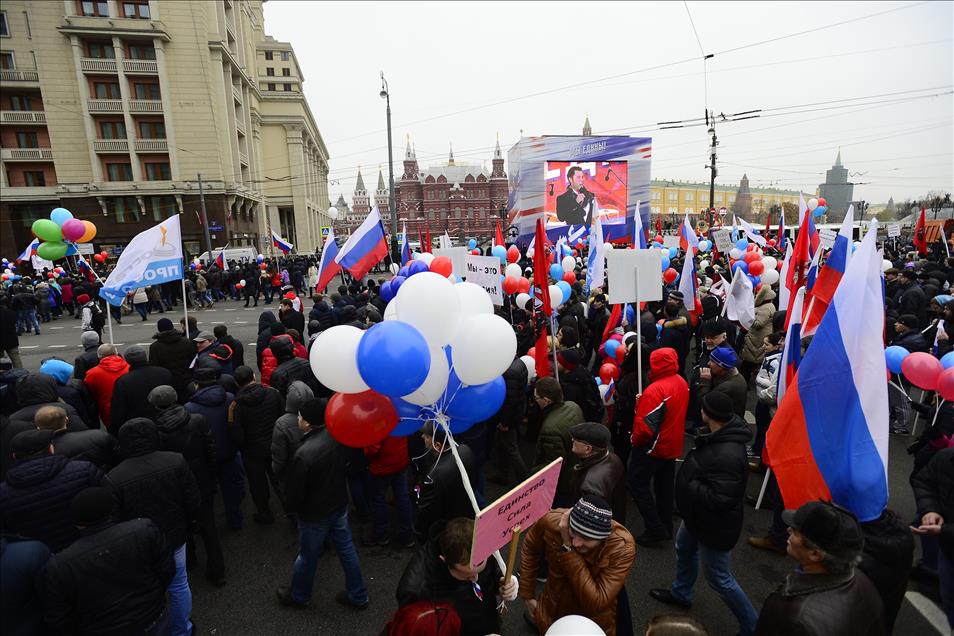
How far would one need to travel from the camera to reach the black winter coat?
A: 264 cm

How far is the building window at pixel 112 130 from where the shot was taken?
3219cm

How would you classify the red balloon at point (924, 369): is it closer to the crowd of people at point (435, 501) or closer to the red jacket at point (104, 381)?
the crowd of people at point (435, 501)

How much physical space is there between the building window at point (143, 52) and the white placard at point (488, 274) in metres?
37.9

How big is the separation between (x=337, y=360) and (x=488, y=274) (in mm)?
3907

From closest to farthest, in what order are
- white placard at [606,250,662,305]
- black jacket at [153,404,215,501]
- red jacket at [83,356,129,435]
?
black jacket at [153,404,215,501] → white placard at [606,250,662,305] → red jacket at [83,356,129,435]

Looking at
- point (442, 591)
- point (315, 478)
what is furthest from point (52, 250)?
point (442, 591)

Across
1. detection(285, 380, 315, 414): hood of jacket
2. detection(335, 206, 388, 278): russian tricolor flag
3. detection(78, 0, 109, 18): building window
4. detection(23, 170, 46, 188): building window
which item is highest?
detection(78, 0, 109, 18): building window

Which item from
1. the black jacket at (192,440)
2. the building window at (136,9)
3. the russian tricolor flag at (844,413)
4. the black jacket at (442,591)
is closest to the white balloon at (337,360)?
the black jacket at (442,591)

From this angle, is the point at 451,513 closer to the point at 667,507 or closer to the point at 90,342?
the point at 667,507

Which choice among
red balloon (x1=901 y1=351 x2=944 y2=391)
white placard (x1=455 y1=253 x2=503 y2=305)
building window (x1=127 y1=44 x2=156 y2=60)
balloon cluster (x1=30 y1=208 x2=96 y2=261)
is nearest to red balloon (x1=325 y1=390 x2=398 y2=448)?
white placard (x1=455 y1=253 x2=503 y2=305)

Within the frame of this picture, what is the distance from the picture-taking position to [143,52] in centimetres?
3228

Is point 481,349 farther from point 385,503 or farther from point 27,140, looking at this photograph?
point 27,140

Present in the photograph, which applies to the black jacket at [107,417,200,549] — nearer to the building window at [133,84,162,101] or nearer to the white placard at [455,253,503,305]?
the white placard at [455,253,503,305]

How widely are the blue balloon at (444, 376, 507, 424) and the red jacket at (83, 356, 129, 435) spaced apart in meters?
4.11
